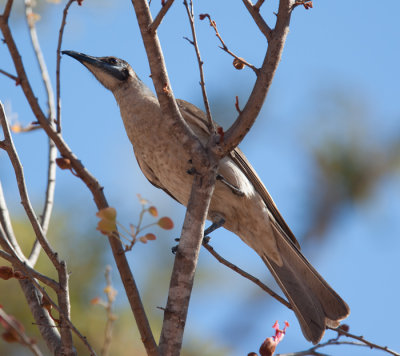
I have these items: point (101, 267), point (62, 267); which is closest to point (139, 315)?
point (62, 267)

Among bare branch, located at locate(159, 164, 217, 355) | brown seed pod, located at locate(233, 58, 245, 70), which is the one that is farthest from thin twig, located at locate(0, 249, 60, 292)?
brown seed pod, located at locate(233, 58, 245, 70)

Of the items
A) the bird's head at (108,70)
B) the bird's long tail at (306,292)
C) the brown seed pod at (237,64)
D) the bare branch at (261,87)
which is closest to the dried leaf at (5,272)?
the bare branch at (261,87)

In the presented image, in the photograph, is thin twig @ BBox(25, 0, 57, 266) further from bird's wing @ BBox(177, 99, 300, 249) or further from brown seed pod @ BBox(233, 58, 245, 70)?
bird's wing @ BBox(177, 99, 300, 249)

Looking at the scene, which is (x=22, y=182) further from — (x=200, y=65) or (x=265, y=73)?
(x=265, y=73)

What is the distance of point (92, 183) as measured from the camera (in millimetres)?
2621

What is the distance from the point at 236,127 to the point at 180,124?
11.1 inches

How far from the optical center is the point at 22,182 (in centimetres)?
254

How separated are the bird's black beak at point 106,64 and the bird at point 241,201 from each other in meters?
0.17

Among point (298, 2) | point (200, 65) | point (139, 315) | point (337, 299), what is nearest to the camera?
point (139, 315)

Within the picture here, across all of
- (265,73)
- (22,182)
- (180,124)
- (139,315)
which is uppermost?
(265,73)

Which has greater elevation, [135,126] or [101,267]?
[135,126]

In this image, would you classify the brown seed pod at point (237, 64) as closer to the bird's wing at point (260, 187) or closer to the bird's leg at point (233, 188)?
the bird's leg at point (233, 188)

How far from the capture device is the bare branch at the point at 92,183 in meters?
2.47

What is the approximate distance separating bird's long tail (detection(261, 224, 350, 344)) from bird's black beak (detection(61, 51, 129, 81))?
185 cm
